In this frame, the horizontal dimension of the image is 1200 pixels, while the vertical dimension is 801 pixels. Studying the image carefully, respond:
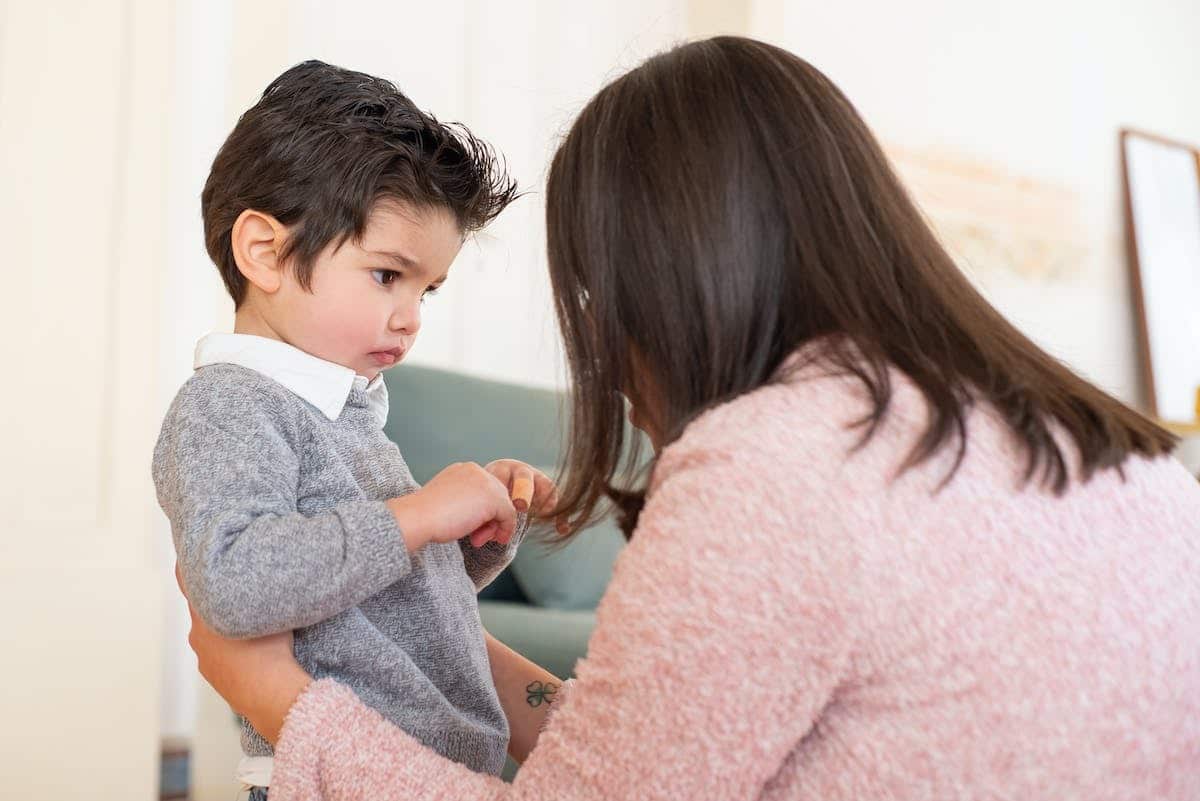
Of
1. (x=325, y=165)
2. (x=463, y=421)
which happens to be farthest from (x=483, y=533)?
(x=463, y=421)

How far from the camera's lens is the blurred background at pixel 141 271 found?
2.42 m

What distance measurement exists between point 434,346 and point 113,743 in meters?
1.34

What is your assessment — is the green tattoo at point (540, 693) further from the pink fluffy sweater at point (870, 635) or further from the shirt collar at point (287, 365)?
the pink fluffy sweater at point (870, 635)

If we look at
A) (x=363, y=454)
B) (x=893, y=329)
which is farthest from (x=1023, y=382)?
(x=363, y=454)

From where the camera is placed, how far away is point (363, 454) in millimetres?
1093

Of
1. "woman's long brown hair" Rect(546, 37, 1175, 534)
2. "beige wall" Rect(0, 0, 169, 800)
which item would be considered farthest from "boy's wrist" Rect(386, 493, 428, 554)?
"beige wall" Rect(0, 0, 169, 800)

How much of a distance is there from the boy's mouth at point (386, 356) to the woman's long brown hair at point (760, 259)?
1.15ft

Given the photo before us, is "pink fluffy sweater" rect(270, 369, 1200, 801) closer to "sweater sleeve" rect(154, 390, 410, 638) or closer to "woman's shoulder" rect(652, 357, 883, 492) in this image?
"woman's shoulder" rect(652, 357, 883, 492)

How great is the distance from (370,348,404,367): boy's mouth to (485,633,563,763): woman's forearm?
0.33 m

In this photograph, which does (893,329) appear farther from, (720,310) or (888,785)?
(888,785)

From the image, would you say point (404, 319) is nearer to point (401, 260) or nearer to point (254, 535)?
point (401, 260)

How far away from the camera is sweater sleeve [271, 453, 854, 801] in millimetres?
638

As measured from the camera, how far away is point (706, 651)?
0.65m

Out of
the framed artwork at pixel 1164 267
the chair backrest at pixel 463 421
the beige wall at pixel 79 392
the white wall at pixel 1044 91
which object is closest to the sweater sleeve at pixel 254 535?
the chair backrest at pixel 463 421
